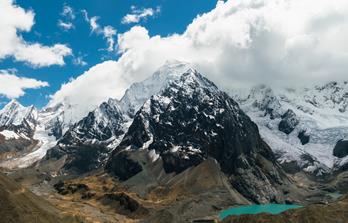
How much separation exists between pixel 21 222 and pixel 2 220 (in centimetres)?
715

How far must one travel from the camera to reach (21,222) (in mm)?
198625

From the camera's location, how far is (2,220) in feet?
646
